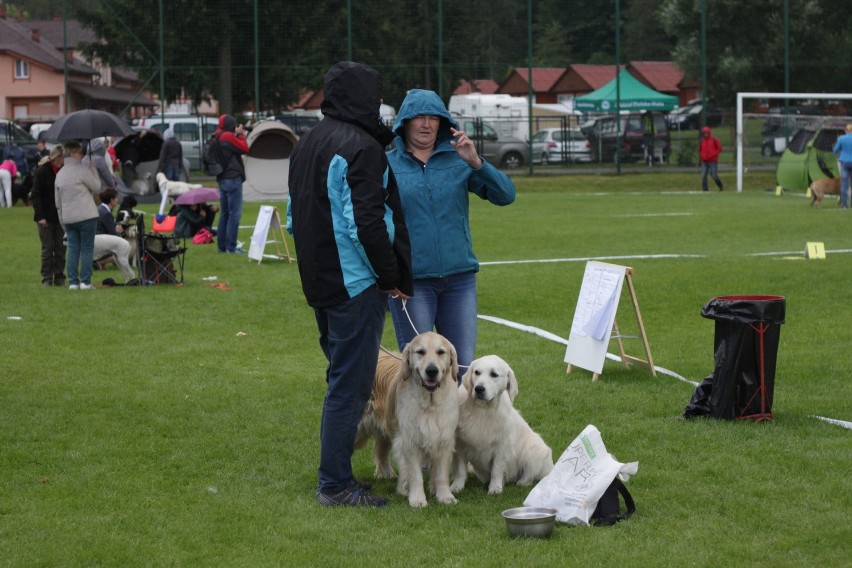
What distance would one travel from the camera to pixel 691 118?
39781mm

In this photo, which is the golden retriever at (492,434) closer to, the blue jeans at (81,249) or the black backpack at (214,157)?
the blue jeans at (81,249)

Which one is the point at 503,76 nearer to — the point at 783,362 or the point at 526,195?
the point at 526,195

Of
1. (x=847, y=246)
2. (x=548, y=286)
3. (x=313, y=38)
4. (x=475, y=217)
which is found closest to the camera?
(x=548, y=286)

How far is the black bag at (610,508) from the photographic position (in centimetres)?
547

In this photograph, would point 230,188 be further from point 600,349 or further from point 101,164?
point 600,349

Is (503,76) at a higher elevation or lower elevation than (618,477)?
higher

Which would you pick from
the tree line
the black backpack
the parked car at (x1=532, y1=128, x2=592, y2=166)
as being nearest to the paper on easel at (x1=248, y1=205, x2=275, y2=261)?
the black backpack

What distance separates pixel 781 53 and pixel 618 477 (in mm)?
37832

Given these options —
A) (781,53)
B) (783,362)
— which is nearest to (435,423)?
(783,362)

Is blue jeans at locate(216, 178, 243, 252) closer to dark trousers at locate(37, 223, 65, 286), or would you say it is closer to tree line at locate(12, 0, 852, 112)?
dark trousers at locate(37, 223, 65, 286)

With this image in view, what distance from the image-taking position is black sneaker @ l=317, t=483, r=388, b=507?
228 inches

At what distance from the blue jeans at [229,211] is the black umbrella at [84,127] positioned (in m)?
1.78

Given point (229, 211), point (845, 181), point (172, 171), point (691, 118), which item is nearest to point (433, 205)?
point (229, 211)

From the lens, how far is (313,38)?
3841cm
